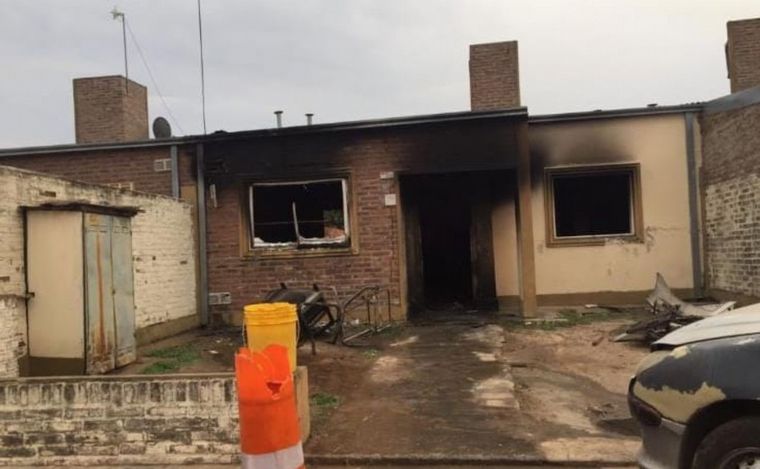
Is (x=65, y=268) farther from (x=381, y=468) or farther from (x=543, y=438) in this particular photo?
(x=543, y=438)

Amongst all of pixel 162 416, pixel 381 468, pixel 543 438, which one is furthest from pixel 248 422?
pixel 543 438

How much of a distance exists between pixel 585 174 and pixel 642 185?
106cm

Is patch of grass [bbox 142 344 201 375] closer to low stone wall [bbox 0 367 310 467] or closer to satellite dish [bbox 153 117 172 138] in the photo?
low stone wall [bbox 0 367 310 467]

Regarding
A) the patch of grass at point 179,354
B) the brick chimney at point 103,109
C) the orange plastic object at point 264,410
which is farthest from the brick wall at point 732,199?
the brick chimney at point 103,109

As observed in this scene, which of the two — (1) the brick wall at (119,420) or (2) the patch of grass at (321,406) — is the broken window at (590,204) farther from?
(1) the brick wall at (119,420)

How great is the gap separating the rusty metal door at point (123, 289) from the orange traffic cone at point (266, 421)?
16.7 feet

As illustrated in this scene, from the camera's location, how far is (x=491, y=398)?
21.0 ft

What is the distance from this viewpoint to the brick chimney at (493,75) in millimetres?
14508

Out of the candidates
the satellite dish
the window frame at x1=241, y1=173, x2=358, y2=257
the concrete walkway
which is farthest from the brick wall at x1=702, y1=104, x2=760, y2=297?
the satellite dish

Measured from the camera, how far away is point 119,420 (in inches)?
207

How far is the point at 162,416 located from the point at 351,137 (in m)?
7.30

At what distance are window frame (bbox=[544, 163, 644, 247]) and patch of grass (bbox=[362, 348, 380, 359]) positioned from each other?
4.99m

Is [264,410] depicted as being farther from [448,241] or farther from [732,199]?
[448,241]

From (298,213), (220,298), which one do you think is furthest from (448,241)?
(220,298)
